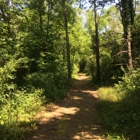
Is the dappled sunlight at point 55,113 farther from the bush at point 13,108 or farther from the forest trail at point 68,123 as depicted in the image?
the bush at point 13,108

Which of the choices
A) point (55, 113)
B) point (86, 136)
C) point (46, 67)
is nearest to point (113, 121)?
point (86, 136)

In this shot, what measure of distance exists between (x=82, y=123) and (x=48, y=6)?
1180 centimetres

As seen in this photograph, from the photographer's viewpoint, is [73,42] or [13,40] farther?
[73,42]

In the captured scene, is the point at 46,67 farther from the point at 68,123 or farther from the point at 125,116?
the point at 125,116

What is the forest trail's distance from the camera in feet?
19.2

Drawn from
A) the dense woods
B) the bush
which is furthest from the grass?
the bush

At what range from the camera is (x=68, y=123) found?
7.04 meters

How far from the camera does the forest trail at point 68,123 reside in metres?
5.84

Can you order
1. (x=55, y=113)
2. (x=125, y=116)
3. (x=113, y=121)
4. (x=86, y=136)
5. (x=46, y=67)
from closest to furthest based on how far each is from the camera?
(x=86, y=136) < (x=113, y=121) < (x=125, y=116) < (x=55, y=113) < (x=46, y=67)

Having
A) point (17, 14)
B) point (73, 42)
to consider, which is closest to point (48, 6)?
point (17, 14)

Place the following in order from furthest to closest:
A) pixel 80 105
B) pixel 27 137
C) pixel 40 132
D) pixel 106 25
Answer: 1. pixel 106 25
2. pixel 80 105
3. pixel 40 132
4. pixel 27 137

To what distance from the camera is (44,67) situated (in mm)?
13422

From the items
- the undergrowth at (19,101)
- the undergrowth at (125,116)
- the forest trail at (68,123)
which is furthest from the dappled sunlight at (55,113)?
the undergrowth at (125,116)

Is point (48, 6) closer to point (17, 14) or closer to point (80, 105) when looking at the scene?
point (17, 14)
